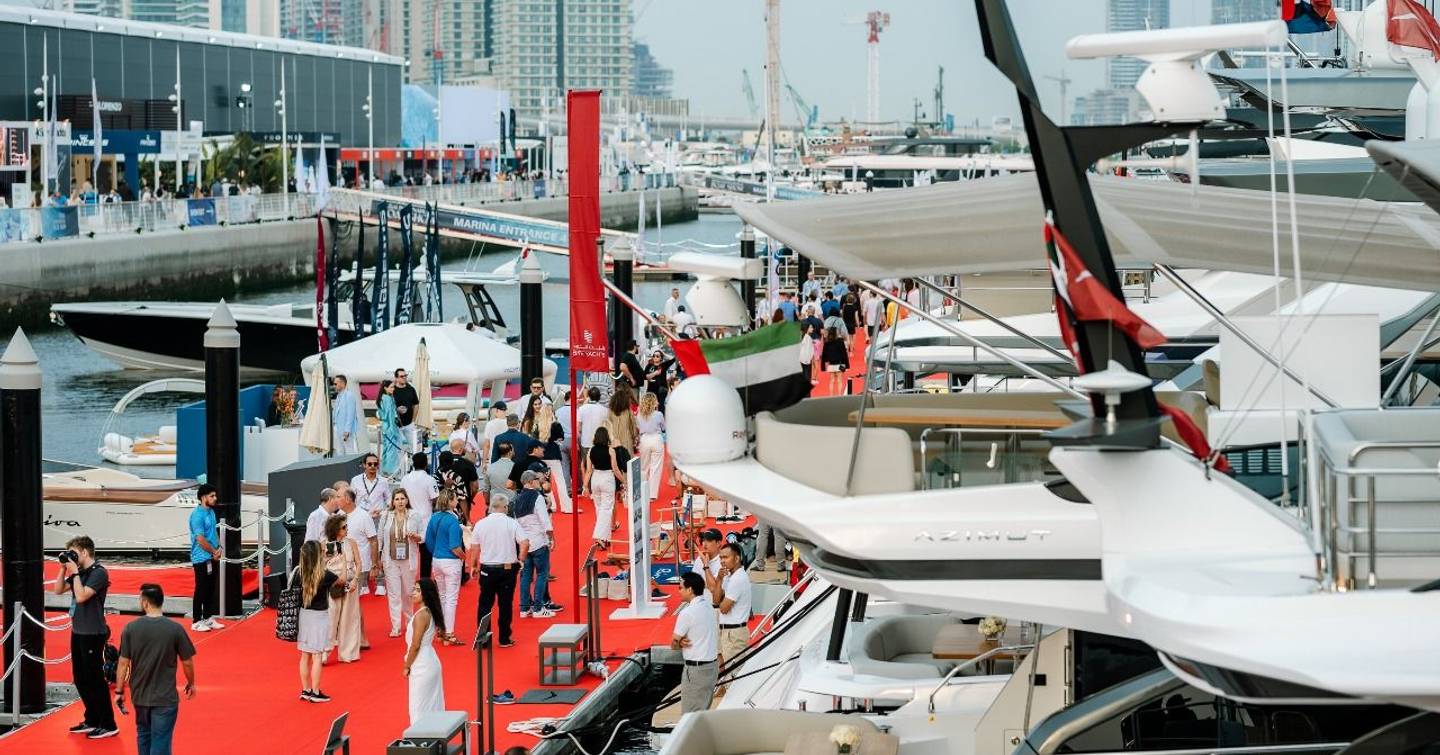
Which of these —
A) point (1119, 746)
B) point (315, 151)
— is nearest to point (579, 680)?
point (1119, 746)

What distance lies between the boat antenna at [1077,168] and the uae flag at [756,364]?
3.51 m

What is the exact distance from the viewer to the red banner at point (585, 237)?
1487 cm

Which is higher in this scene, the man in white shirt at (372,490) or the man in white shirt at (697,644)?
the man in white shirt at (372,490)

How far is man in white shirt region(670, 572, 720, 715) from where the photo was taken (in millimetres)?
11938

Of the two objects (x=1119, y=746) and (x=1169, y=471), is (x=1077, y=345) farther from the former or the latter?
(x=1119, y=746)

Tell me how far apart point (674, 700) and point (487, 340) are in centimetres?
1461

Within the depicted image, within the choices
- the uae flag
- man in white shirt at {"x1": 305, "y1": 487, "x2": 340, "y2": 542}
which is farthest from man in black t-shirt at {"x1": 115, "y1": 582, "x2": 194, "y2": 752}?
the uae flag

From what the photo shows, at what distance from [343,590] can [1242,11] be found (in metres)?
7.08

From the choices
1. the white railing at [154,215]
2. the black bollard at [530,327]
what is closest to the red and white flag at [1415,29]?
the black bollard at [530,327]

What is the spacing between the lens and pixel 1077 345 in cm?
705

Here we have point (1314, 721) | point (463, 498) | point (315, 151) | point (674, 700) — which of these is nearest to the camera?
point (1314, 721)

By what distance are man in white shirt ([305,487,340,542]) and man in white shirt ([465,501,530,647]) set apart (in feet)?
3.42

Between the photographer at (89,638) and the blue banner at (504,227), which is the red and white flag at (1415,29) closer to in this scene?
the photographer at (89,638)

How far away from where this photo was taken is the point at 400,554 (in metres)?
14.4
